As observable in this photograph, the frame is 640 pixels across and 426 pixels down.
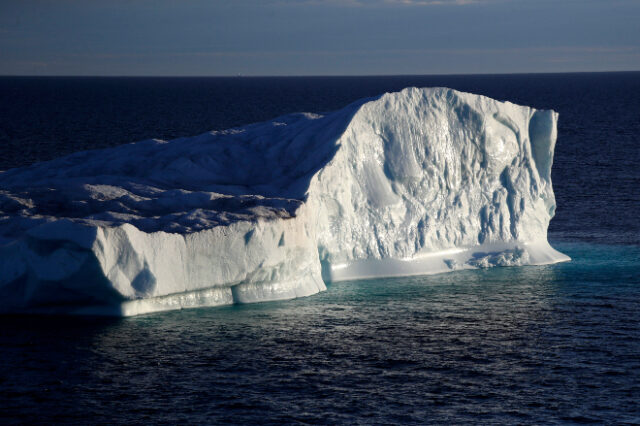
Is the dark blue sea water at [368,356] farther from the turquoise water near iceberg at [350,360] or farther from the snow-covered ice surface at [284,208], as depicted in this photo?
the snow-covered ice surface at [284,208]

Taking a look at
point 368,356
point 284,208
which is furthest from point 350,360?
point 284,208

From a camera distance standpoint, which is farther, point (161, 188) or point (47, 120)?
point (47, 120)

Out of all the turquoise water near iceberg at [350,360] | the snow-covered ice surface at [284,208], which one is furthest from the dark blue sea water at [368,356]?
the snow-covered ice surface at [284,208]

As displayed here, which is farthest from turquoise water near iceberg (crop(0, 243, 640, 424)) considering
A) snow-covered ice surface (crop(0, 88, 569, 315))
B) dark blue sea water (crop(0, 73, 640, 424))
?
snow-covered ice surface (crop(0, 88, 569, 315))

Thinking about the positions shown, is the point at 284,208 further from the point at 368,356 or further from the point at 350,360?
the point at 350,360

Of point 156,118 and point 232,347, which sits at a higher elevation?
point 156,118

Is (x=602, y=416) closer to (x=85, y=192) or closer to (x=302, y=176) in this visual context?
(x=302, y=176)

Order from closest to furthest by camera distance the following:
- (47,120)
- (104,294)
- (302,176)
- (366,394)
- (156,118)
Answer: (366,394), (104,294), (302,176), (47,120), (156,118)

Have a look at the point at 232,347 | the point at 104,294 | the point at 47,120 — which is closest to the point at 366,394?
the point at 232,347
